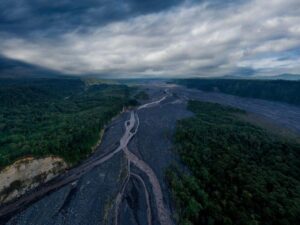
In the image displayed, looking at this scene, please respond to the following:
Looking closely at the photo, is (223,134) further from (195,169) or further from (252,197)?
(252,197)

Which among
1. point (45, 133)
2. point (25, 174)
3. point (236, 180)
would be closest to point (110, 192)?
point (25, 174)

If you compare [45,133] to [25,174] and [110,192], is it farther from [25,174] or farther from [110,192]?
[110,192]

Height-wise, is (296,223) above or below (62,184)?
above

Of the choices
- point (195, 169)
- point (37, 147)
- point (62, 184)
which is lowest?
point (62, 184)

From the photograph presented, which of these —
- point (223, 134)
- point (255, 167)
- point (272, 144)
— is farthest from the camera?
point (223, 134)

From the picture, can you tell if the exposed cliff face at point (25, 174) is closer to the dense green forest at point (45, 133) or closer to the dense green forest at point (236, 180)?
the dense green forest at point (45, 133)

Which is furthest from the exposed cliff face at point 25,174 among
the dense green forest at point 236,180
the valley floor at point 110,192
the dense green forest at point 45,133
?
the dense green forest at point 236,180

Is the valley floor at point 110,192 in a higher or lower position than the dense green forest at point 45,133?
lower

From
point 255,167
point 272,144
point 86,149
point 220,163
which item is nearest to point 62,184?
→ point 86,149
